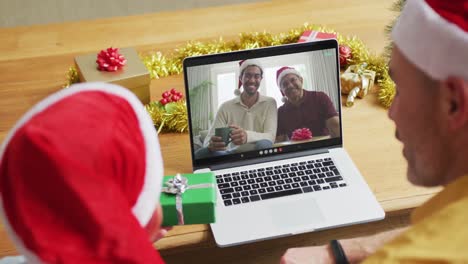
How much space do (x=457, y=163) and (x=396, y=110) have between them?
0.42 ft

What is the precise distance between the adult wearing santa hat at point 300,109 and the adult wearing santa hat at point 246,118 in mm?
24

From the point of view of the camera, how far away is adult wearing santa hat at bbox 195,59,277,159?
1.34 metres

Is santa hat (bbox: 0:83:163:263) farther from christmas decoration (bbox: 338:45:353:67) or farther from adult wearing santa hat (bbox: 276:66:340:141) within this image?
christmas decoration (bbox: 338:45:353:67)

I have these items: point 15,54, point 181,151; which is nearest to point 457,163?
point 181,151

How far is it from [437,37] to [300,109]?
0.48 meters

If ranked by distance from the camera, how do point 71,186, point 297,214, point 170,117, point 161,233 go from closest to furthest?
point 71,186 < point 161,233 < point 297,214 < point 170,117

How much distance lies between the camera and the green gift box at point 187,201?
44.9 inches

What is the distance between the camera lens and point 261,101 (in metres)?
1.35

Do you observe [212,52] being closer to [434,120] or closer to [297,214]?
[297,214]

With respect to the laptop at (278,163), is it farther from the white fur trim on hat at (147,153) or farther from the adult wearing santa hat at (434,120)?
the white fur trim on hat at (147,153)

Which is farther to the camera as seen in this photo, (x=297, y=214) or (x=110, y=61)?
A: (x=110, y=61)

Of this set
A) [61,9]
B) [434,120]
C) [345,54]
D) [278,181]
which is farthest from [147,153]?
[61,9]

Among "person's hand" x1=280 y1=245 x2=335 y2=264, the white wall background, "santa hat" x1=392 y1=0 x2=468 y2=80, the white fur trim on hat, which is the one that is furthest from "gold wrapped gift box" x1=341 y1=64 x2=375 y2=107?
the white wall background

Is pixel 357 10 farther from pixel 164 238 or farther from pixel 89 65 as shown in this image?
pixel 164 238
